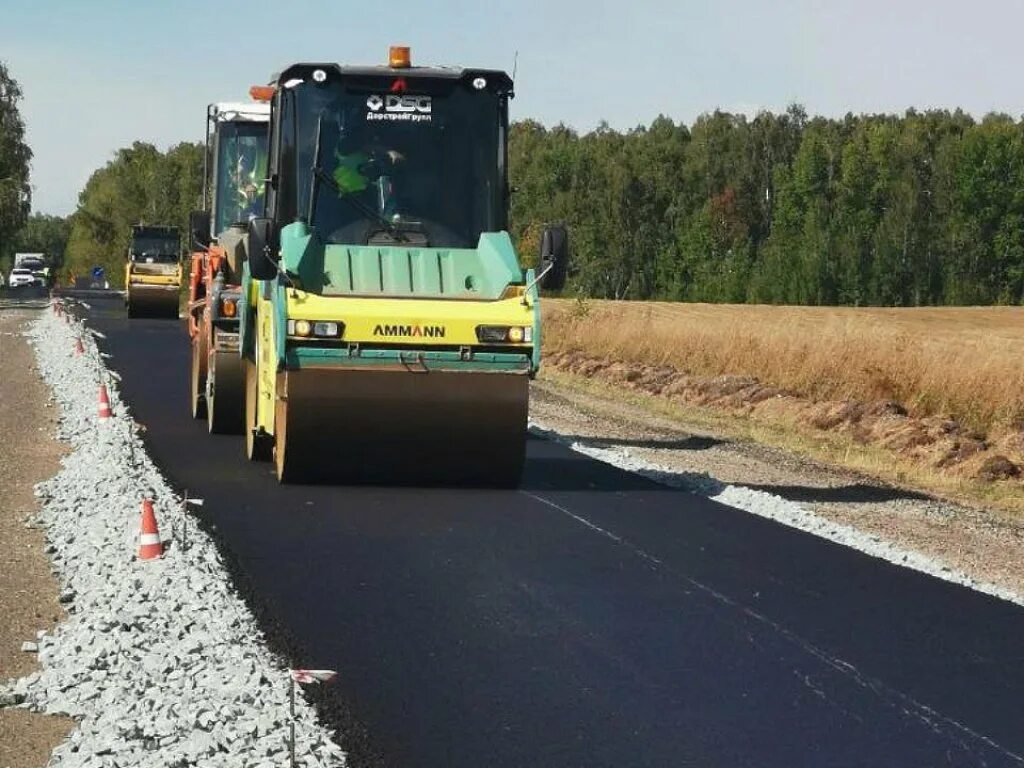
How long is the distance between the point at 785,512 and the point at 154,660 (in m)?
7.11

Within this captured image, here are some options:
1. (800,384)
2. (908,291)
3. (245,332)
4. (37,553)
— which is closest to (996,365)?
(800,384)

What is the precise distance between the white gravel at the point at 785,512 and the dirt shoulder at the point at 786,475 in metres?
0.28

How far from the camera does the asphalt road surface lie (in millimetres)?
6836

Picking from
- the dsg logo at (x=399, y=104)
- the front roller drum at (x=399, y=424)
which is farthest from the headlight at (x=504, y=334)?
the dsg logo at (x=399, y=104)

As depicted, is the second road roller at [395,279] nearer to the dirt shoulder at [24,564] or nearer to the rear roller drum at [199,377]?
the dirt shoulder at [24,564]

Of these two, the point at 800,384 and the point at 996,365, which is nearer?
the point at 996,365

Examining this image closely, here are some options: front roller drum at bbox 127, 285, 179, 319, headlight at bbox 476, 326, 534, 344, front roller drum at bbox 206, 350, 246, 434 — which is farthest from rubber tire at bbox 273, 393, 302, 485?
front roller drum at bbox 127, 285, 179, 319

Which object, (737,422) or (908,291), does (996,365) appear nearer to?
(737,422)

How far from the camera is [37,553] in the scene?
11531 mm

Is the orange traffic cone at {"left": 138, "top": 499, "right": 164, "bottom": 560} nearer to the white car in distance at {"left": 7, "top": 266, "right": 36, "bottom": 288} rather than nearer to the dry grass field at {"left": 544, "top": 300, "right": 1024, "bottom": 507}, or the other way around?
the dry grass field at {"left": 544, "top": 300, "right": 1024, "bottom": 507}

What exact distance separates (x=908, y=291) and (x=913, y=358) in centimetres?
7967

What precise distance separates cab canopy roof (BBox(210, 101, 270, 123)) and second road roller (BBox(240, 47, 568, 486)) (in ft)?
28.2

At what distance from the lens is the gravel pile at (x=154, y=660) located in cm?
650

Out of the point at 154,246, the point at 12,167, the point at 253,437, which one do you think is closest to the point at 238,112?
the point at 253,437
